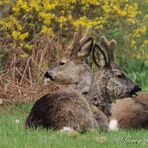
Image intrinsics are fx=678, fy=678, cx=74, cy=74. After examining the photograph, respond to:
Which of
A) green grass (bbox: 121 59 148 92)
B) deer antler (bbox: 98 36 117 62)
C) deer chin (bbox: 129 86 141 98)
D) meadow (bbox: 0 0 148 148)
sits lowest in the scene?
green grass (bbox: 121 59 148 92)


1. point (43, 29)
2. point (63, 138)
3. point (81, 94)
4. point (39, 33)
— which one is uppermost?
point (81, 94)

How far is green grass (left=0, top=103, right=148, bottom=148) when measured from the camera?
25.8 feet

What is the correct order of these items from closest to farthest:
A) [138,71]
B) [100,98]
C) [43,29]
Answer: [100,98] < [43,29] < [138,71]

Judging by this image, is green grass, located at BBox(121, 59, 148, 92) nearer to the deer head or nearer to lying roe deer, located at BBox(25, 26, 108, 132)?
the deer head

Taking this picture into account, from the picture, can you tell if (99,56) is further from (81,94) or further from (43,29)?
(43,29)

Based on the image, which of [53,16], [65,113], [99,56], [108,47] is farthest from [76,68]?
[53,16]

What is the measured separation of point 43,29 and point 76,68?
5.40 m

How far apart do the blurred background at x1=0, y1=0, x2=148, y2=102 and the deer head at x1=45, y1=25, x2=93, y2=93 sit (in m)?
3.83

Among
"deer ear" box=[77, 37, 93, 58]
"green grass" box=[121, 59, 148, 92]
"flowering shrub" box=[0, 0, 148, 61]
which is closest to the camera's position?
"deer ear" box=[77, 37, 93, 58]

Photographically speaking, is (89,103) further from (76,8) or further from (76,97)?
(76,8)

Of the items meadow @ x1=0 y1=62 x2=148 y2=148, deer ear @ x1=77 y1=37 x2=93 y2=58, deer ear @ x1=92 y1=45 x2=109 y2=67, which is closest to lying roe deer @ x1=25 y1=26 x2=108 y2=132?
meadow @ x1=0 y1=62 x2=148 y2=148

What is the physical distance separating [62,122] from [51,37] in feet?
24.7

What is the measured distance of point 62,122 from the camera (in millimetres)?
8797

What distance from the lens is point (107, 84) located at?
34.0ft
